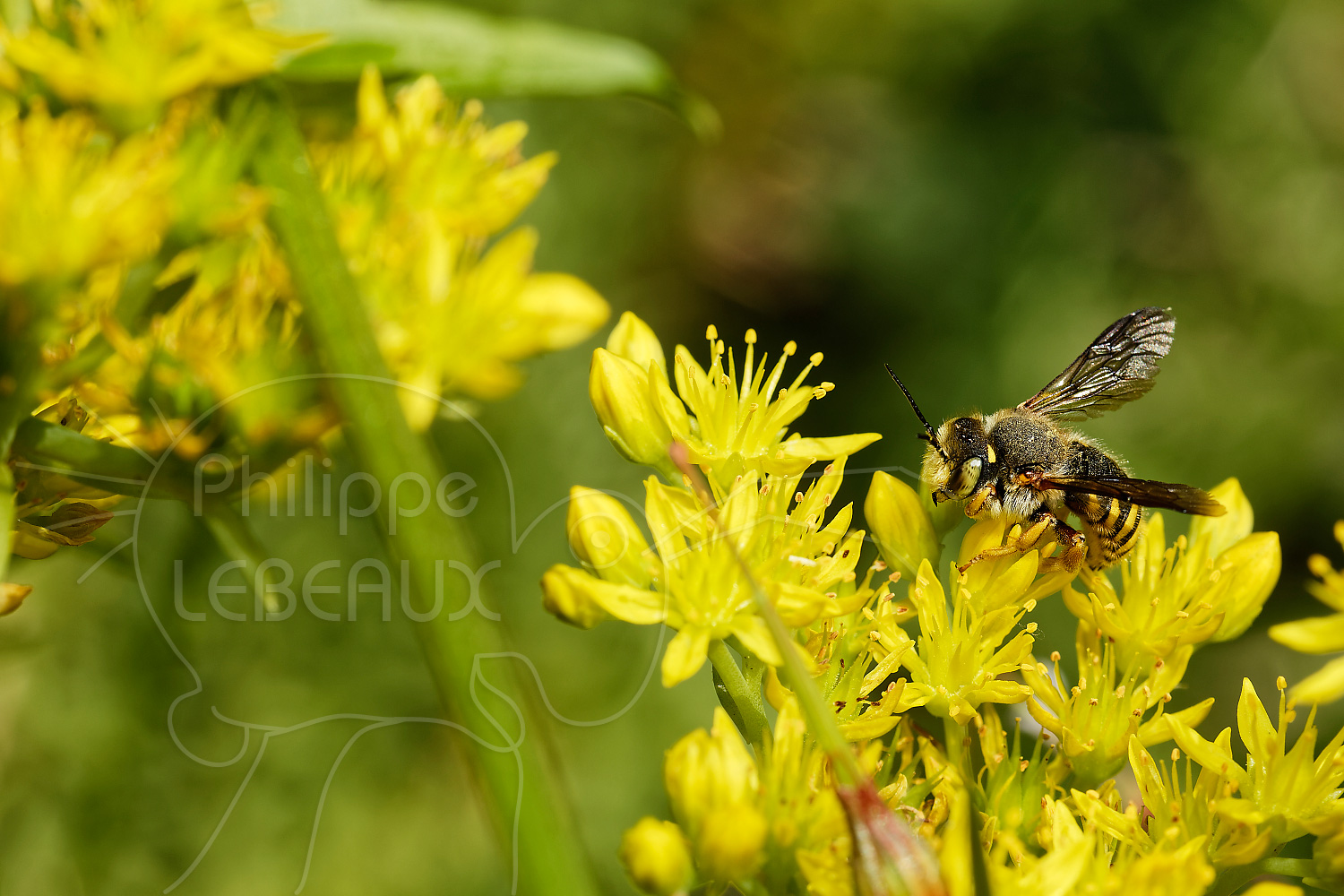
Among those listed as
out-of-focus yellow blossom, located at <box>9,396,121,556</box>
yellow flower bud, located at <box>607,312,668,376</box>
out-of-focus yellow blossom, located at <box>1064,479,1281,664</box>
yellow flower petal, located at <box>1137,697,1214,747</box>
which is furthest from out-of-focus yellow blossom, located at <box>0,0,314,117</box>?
yellow flower petal, located at <box>1137,697,1214,747</box>

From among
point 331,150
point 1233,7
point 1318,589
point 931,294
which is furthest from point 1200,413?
point 331,150

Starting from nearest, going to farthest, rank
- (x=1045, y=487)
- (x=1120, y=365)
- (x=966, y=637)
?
(x=966, y=637)
(x=1045, y=487)
(x=1120, y=365)

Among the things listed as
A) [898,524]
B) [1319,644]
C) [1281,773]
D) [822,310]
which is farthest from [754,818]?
[822,310]

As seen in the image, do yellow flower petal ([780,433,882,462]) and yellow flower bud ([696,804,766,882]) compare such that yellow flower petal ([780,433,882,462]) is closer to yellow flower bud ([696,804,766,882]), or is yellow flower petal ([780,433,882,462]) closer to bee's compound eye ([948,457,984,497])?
bee's compound eye ([948,457,984,497])

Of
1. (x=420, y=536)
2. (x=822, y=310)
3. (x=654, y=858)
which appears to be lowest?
(x=822, y=310)

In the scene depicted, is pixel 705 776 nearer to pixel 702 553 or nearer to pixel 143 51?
pixel 702 553

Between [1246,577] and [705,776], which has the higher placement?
[1246,577]

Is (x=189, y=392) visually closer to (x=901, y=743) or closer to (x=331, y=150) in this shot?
(x=331, y=150)

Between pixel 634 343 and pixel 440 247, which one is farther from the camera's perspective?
pixel 440 247
